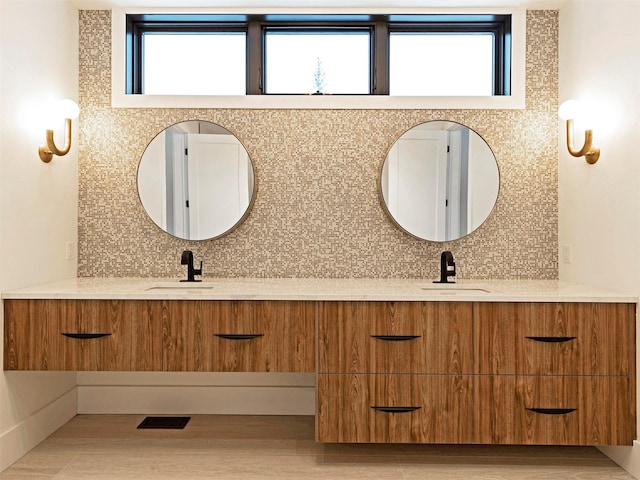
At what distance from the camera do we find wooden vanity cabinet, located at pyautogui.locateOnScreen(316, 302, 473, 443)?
227 centimetres

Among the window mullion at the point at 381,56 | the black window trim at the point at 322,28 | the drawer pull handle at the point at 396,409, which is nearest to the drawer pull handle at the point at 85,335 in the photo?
the drawer pull handle at the point at 396,409

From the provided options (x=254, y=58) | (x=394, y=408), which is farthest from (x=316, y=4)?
(x=394, y=408)

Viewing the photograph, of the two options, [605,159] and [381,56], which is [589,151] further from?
[381,56]

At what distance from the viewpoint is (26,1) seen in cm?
241

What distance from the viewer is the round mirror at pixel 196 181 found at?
2893 millimetres

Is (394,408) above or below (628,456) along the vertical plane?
above

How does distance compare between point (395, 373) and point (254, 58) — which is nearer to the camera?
point (395, 373)

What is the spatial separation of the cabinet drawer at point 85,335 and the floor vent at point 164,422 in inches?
24.5

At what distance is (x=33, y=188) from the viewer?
2.50 meters

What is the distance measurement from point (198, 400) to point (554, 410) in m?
1.73

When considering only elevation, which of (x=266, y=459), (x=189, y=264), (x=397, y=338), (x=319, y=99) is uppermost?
(x=319, y=99)

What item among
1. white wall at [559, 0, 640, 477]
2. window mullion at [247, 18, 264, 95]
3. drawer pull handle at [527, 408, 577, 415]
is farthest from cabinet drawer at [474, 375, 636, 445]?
window mullion at [247, 18, 264, 95]

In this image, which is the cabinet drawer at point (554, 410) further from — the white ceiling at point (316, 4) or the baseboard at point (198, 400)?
the white ceiling at point (316, 4)

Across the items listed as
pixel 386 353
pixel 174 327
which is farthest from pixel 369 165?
pixel 174 327
